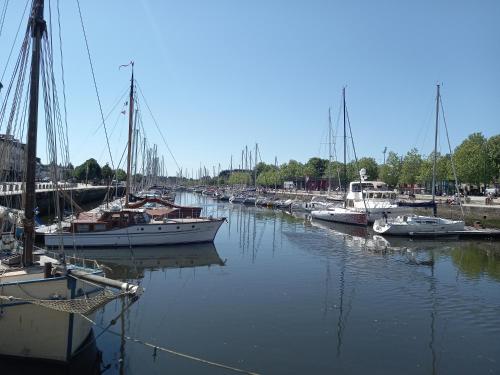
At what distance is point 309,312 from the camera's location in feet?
57.0

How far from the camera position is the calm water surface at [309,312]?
42.3ft

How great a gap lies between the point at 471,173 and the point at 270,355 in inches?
2555

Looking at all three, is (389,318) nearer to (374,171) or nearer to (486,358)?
(486,358)

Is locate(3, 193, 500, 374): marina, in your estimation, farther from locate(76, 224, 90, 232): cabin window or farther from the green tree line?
the green tree line

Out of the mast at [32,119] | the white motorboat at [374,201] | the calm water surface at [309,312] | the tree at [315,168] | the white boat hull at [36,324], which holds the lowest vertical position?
the calm water surface at [309,312]

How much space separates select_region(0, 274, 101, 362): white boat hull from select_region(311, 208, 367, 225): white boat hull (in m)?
43.3

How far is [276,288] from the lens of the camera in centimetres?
2114

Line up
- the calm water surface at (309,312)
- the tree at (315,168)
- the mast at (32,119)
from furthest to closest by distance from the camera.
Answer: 1. the tree at (315,168)
2. the calm water surface at (309,312)
3. the mast at (32,119)

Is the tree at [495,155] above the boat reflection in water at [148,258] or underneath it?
above

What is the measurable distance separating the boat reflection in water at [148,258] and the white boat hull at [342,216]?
23.4 metres

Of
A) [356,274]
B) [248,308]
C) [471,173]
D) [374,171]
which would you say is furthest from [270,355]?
[374,171]

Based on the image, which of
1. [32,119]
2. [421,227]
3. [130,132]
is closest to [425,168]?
[421,227]

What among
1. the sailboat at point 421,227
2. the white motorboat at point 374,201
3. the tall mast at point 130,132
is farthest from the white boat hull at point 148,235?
the white motorboat at point 374,201

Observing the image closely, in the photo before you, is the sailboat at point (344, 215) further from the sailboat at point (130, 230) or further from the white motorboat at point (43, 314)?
the white motorboat at point (43, 314)
